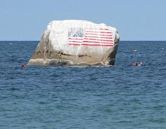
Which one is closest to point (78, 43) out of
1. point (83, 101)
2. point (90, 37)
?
point (90, 37)

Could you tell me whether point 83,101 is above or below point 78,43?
above

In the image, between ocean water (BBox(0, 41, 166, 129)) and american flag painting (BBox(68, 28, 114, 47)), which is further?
american flag painting (BBox(68, 28, 114, 47))

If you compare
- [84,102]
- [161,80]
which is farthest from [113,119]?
[161,80]

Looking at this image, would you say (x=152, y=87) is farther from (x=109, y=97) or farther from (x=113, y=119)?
(x=113, y=119)

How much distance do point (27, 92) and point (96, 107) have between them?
7.89 m

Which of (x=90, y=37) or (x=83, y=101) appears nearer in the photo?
(x=83, y=101)

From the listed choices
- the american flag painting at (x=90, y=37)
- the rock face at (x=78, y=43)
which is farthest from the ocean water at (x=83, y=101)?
the american flag painting at (x=90, y=37)

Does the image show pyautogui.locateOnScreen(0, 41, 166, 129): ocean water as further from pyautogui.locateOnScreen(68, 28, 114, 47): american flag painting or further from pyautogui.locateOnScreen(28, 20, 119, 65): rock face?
pyautogui.locateOnScreen(68, 28, 114, 47): american flag painting

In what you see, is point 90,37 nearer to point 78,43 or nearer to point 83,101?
point 78,43

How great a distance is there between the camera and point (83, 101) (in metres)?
33.8

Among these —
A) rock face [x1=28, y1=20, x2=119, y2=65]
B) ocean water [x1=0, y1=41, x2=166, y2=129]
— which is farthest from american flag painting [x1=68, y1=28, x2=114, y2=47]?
ocean water [x1=0, y1=41, x2=166, y2=129]

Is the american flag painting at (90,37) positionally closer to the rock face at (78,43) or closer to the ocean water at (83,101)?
the rock face at (78,43)

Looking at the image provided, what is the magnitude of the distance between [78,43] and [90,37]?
115 centimetres

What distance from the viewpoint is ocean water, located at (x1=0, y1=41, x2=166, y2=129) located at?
27484mm
